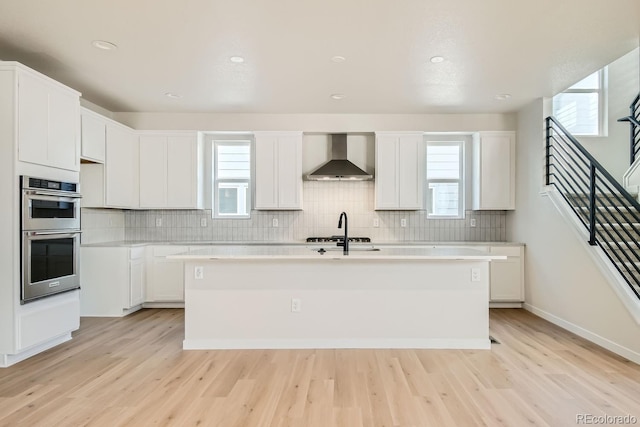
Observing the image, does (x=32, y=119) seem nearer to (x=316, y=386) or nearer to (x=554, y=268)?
(x=316, y=386)

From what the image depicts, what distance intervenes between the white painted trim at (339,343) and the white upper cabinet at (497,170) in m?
2.48

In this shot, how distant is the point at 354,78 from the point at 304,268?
6.81 ft

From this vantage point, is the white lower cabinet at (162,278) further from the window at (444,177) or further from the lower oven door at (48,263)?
the window at (444,177)

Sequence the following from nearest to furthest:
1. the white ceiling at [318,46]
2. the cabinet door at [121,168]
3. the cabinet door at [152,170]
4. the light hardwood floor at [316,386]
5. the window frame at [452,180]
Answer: the light hardwood floor at [316,386] → the white ceiling at [318,46] → the cabinet door at [121,168] → the cabinet door at [152,170] → the window frame at [452,180]

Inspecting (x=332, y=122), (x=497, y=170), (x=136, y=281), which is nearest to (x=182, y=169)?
(x=136, y=281)

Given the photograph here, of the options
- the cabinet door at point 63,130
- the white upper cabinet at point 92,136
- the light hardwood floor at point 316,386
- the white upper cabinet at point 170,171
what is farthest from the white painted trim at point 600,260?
the white upper cabinet at point 92,136

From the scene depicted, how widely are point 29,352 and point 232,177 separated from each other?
3.25 meters

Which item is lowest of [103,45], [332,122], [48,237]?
[48,237]

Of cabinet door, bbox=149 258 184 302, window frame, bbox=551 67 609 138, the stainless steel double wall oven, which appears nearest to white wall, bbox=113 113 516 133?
window frame, bbox=551 67 609 138

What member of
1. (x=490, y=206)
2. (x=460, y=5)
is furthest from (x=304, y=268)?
(x=490, y=206)

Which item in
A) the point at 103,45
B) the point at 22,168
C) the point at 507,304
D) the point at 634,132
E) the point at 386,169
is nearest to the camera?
the point at 22,168

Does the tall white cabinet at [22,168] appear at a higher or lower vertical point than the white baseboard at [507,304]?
higher

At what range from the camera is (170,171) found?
5.20 meters

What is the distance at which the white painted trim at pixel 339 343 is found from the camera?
337 cm
